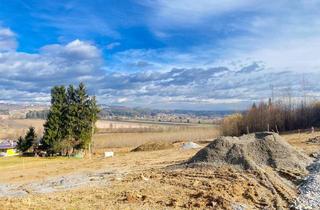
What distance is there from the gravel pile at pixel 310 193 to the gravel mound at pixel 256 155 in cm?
109

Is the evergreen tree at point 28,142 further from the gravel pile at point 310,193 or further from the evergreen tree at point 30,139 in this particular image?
the gravel pile at point 310,193

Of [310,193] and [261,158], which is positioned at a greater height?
[261,158]

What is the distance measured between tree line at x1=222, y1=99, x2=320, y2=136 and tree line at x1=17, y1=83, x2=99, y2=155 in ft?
98.0

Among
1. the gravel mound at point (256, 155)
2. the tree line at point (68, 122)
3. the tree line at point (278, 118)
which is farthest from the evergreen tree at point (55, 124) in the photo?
the gravel mound at point (256, 155)

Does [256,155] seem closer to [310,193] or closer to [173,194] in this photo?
[310,193]

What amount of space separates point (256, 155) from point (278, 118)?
62339 millimetres

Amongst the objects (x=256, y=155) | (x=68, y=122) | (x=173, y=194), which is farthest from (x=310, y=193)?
(x=68, y=122)

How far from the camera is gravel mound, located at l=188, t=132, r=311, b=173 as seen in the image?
22219 mm

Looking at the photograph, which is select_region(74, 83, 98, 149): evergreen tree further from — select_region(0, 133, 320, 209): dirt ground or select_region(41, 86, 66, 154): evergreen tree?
select_region(0, 133, 320, 209): dirt ground

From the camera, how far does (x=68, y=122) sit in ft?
226

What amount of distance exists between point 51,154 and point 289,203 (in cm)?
5535

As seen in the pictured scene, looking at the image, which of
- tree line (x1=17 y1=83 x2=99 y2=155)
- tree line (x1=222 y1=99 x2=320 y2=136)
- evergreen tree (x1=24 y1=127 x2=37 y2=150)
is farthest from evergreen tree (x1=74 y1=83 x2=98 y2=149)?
tree line (x1=222 y1=99 x2=320 y2=136)

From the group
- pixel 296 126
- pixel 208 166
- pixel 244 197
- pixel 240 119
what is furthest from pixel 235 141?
pixel 240 119

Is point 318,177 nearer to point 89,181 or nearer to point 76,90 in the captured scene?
point 89,181
